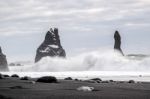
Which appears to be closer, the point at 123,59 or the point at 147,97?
the point at 147,97

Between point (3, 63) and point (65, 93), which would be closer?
point (65, 93)

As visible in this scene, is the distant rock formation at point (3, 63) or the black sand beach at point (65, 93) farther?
the distant rock formation at point (3, 63)

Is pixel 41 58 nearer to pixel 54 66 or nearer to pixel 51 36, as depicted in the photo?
pixel 51 36

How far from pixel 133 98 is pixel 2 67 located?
142979 mm

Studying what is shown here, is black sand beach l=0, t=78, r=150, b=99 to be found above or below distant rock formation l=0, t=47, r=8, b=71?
below

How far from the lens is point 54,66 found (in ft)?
529

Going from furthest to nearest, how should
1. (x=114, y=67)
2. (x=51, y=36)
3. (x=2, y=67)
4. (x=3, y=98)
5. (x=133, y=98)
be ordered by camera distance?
1. (x=51, y=36)
2. (x=2, y=67)
3. (x=114, y=67)
4. (x=133, y=98)
5. (x=3, y=98)

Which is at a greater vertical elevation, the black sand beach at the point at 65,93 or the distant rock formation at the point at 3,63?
the distant rock formation at the point at 3,63

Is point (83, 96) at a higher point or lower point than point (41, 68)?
lower

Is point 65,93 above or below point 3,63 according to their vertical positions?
below

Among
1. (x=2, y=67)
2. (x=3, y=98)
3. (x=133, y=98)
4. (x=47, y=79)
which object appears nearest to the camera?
(x=3, y=98)

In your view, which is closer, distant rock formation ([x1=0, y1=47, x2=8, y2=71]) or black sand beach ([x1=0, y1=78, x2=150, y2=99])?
black sand beach ([x1=0, y1=78, x2=150, y2=99])

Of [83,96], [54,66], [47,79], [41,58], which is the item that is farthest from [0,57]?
[83,96]

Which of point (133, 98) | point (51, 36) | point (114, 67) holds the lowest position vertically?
point (133, 98)
